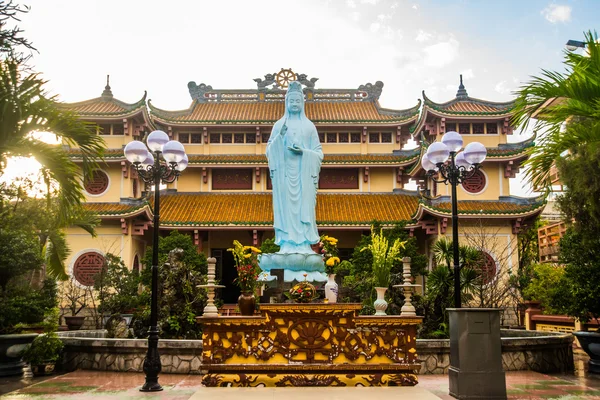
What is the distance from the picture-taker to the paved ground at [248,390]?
696cm

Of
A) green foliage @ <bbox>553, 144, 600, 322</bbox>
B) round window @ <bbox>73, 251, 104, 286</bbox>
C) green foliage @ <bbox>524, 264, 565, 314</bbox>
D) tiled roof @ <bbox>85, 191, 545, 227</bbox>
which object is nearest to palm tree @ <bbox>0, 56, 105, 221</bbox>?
green foliage @ <bbox>553, 144, 600, 322</bbox>

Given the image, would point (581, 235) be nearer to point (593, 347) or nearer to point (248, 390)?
point (593, 347)

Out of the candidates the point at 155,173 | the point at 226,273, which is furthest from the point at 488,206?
the point at 155,173

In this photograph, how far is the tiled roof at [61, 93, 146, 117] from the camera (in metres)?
23.9

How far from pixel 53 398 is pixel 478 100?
73.0 ft

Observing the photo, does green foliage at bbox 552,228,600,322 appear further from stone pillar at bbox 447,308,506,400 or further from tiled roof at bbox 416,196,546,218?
tiled roof at bbox 416,196,546,218

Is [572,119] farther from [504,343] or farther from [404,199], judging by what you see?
[404,199]

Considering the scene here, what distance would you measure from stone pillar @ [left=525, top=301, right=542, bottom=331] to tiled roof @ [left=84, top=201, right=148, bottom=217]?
14715 millimetres

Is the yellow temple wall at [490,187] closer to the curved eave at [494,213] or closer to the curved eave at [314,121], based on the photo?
the curved eave at [494,213]

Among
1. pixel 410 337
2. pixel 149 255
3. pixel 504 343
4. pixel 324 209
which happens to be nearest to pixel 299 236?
pixel 410 337

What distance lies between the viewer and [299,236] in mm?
10453

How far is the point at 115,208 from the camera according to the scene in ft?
74.5

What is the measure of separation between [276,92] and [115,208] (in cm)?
1065

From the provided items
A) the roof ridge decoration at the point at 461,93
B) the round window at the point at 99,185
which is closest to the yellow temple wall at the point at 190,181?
the round window at the point at 99,185
